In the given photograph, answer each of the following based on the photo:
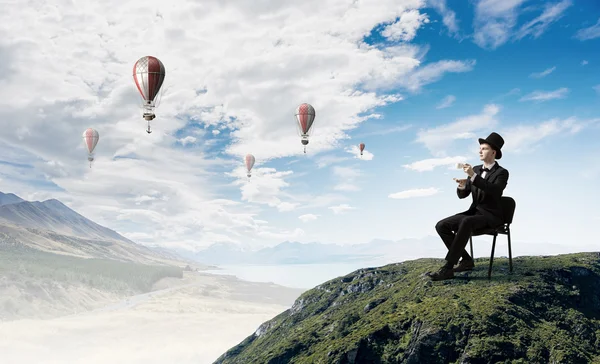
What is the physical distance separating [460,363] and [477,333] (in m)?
2.77

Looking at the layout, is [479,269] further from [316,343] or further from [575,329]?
[316,343]

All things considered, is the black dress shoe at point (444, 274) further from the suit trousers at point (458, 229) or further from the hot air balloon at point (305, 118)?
the hot air balloon at point (305, 118)

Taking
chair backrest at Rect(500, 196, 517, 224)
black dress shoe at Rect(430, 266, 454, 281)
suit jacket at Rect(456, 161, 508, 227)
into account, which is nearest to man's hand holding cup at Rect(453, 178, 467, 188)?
suit jacket at Rect(456, 161, 508, 227)

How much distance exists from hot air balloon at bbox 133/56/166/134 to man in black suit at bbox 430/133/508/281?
52.1m

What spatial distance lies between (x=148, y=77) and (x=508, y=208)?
181 ft

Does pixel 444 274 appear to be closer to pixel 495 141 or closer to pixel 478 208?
pixel 478 208

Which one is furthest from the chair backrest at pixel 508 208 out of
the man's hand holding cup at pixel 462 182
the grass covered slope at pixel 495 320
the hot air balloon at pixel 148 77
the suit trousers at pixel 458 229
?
the hot air balloon at pixel 148 77

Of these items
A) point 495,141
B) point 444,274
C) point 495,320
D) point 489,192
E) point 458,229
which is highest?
point 495,141

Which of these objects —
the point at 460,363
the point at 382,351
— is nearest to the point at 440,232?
the point at 460,363

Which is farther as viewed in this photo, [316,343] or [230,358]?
[230,358]

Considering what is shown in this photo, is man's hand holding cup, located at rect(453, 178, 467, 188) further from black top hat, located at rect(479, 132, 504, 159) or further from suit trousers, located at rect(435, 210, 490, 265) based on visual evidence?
black top hat, located at rect(479, 132, 504, 159)

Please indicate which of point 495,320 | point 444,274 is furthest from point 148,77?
point 444,274

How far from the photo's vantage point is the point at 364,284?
10356 cm

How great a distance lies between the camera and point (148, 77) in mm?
59219
